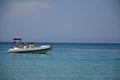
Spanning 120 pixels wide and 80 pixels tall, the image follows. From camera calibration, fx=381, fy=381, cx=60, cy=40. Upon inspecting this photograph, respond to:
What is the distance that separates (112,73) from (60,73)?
2.40 metres

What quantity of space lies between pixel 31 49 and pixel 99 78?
49.0ft

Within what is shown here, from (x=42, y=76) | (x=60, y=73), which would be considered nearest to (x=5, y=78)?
(x=42, y=76)

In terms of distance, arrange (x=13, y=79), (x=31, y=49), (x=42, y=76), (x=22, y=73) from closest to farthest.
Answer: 1. (x=13, y=79)
2. (x=42, y=76)
3. (x=22, y=73)
4. (x=31, y=49)

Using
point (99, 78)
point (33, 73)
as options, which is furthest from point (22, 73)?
point (99, 78)

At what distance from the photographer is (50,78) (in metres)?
15.5

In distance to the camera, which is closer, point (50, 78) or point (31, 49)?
point (50, 78)

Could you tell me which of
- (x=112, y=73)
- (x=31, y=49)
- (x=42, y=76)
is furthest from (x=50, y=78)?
(x=31, y=49)

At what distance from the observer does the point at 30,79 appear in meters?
15.2

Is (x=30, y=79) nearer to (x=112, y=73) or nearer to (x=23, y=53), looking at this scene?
(x=112, y=73)

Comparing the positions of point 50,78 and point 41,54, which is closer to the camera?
point 50,78

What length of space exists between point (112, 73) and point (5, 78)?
5079 mm

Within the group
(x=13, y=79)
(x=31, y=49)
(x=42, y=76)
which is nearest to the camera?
(x=13, y=79)

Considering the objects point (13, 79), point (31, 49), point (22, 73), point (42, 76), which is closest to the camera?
point (13, 79)

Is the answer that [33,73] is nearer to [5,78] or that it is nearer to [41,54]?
[5,78]
